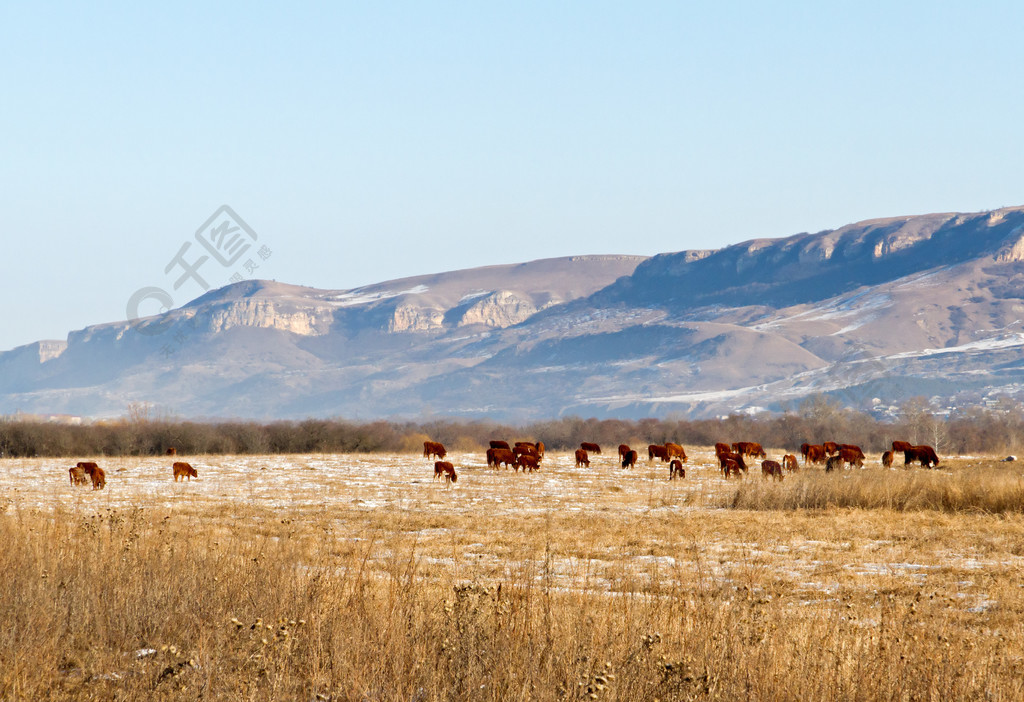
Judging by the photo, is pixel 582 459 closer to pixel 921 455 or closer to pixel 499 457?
pixel 499 457

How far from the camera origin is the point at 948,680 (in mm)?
6273

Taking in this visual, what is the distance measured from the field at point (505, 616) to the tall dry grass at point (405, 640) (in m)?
0.02

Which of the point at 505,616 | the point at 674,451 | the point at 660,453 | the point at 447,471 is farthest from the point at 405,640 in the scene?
the point at 674,451

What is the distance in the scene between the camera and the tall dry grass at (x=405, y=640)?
589cm

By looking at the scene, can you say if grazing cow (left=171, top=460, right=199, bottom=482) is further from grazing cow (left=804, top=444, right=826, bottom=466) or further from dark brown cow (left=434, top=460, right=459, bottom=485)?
grazing cow (left=804, top=444, right=826, bottom=466)

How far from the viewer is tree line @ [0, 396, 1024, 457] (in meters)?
46.7

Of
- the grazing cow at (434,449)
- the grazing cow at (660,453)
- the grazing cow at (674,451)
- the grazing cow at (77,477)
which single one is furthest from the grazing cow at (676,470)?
the grazing cow at (77,477)

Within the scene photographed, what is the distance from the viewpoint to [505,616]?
7.11 meters

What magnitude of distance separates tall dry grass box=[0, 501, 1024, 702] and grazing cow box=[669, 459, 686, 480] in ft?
67.8

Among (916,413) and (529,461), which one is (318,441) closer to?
(529,461)

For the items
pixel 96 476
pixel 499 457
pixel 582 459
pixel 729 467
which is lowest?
pixel 729 467

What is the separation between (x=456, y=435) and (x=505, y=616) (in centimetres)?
6947

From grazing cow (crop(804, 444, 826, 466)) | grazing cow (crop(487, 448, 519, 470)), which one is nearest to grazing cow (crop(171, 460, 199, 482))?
grazing cow (crop(487, 448, 519, 470))

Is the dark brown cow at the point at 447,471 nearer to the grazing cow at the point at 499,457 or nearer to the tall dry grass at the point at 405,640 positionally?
the grazing cow at the point at 499,457
